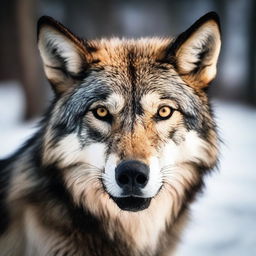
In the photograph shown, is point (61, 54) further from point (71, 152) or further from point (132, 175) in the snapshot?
point (132, 175)

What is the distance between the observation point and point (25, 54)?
11.5 metres

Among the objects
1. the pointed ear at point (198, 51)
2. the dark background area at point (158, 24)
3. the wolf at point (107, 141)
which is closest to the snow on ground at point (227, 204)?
the wolf at point (107, 141)

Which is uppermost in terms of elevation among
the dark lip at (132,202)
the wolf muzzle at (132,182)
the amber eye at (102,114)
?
the amber eye at (102,114)

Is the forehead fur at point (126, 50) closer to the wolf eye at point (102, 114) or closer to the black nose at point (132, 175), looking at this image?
the wolf eye at point (102, 114)

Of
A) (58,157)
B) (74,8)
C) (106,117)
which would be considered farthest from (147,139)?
(74,8)

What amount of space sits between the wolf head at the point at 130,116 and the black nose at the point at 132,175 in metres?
0.03

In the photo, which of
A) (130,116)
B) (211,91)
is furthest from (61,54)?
(211,91)

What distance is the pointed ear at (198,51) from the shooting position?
336cm

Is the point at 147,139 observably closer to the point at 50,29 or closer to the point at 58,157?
the point at 58,157

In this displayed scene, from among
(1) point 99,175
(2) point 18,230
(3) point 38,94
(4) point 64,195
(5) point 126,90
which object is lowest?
(3) point 38,94

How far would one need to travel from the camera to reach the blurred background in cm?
530

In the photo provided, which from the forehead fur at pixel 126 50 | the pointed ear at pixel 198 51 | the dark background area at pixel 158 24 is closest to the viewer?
the pointed ear at pixel 198 51

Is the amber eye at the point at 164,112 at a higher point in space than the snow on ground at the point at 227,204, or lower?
higher

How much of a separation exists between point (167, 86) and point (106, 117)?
1.66 ft
